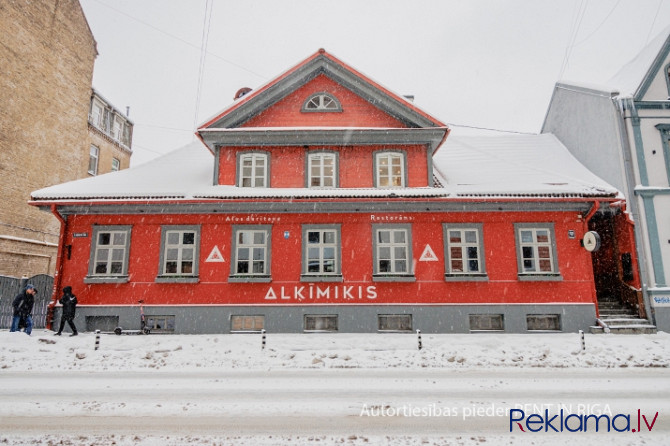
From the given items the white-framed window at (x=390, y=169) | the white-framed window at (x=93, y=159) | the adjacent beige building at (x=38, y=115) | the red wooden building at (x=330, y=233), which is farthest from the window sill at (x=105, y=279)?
the white-framed window at (x=93, y=159)

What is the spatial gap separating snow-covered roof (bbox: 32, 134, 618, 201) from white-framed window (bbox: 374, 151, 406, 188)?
93 centimetres

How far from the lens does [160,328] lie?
49.4 feet

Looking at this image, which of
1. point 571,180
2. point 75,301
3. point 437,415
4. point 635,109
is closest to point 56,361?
point 75,301

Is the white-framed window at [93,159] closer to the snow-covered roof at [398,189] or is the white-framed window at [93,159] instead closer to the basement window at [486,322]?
the snow-covered roof at [398,189]

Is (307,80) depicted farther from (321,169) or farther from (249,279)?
(249,279)

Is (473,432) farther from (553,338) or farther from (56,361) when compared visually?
(56,361)

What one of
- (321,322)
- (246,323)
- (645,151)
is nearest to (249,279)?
(246,323)

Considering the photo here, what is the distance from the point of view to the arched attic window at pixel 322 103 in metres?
16.7

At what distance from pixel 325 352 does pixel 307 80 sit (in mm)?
11175

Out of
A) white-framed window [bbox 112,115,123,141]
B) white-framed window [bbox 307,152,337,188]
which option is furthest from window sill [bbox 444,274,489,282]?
white-framed window [bbox 112,115,123,141]

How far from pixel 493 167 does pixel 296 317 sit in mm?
10655

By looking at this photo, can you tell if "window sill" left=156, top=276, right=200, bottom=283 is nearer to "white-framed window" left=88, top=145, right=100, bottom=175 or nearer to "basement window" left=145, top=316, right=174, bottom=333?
"basement window" left=145, top=316, right=174, bottom=333

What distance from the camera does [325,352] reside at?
1169 cm

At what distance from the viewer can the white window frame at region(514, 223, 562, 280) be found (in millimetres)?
15314
